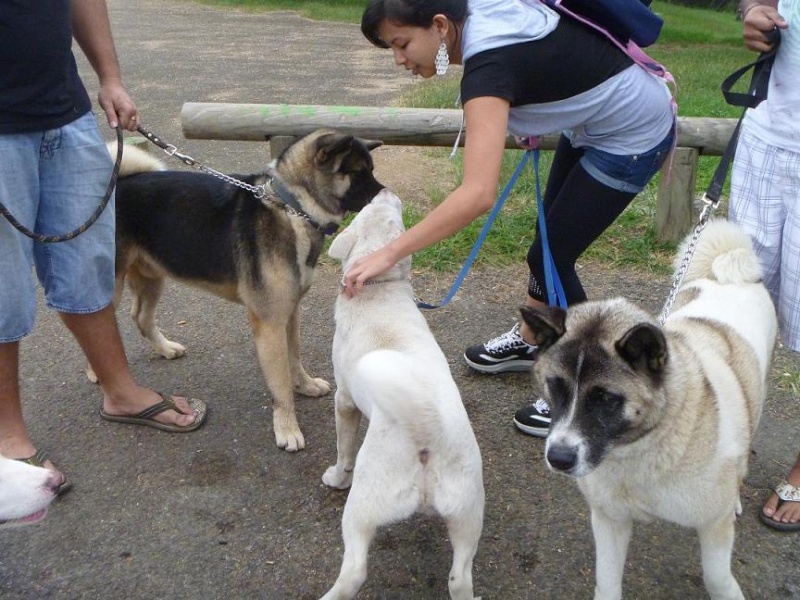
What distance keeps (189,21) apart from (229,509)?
18090 millimetres

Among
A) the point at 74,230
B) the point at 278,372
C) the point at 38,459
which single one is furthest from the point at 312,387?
the point at 74,230

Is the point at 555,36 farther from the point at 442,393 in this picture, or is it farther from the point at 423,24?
the point at 442,393

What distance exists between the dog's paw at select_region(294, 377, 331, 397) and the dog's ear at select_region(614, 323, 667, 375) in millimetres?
2072

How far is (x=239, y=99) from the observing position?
33.8ft

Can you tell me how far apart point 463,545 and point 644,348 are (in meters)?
0.87

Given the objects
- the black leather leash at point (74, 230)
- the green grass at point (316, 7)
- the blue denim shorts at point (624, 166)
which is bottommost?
the green grass at point (316, 7)

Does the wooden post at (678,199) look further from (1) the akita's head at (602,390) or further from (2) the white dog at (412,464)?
(2) the white dog at (412,464)

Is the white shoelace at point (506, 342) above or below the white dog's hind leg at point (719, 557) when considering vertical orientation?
below

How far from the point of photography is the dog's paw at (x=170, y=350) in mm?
4121

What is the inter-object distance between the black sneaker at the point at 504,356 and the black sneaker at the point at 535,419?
1.67ft

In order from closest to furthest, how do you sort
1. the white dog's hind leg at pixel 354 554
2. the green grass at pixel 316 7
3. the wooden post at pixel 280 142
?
the white dog's hind leg at pixel 354 554
the wooden post at pixel 280 142
the green grass at pixel 316 7

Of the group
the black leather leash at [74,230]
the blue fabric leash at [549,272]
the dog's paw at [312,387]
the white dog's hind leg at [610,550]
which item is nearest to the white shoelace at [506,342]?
the blue fabric leash at [549,272]

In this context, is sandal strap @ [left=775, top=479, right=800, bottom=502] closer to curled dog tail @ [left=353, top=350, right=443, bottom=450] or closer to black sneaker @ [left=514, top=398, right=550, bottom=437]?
black sneaker @ [left=514, top=398, right=550, bottom=437]

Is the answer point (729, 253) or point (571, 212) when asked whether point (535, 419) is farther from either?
point (729, 253)
